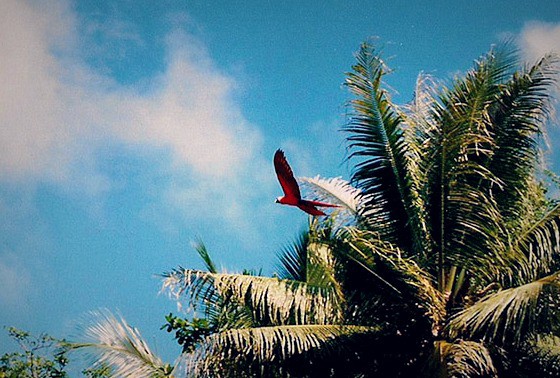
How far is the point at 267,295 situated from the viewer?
27.3 feet

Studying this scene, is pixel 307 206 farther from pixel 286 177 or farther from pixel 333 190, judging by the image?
pixel 333 190

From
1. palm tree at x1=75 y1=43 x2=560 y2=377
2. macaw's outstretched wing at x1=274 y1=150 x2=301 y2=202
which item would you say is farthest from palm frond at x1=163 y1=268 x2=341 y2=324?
macaw's outstretched wing at x1=274 y1=150 x2=301 y2=202

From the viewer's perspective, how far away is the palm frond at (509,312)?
659cm

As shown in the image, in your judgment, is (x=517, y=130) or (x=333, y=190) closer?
(x=517, y=130)

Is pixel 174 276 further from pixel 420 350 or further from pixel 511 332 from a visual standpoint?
pixel 511 332

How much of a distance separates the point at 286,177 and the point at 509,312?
2364mm

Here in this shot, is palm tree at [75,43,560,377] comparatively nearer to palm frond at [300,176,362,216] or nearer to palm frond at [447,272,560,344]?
palm frond at [447,272,560,344]

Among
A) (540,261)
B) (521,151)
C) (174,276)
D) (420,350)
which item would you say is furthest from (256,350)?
(521,151)

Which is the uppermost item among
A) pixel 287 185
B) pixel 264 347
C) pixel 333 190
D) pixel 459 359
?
pixel 333 190

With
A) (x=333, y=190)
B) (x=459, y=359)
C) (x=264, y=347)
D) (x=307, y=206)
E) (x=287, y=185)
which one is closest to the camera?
(x=287, y=185)

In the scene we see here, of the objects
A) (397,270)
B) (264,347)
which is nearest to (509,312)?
(397,270)

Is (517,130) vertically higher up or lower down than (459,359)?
higher up

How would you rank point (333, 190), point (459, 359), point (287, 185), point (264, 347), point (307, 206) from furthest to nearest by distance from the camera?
point (333, 190) < point (264, 347) < point (459, 359) < point (307, 206) < point (287, 185)

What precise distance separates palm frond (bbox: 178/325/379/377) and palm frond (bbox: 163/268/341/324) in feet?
0.61
